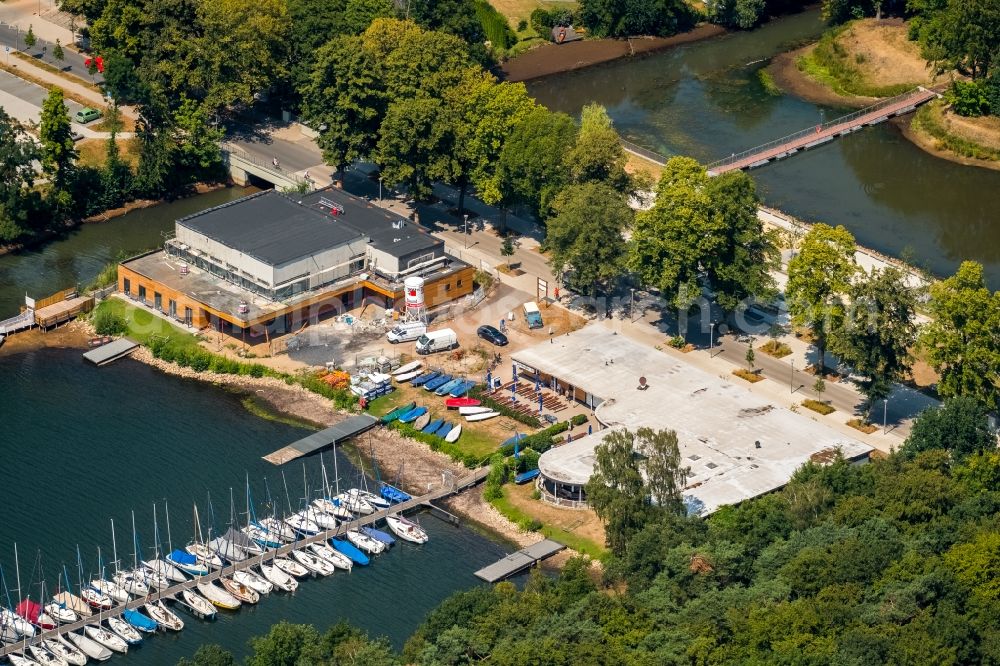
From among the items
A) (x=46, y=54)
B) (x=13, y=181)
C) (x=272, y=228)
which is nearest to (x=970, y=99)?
(x=272, y=228)

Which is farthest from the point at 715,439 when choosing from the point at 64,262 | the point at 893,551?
the point at 64,262

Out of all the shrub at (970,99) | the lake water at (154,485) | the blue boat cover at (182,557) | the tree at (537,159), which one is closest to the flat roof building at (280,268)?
the lake water at (154,485)

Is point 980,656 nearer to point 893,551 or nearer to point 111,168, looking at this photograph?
point 893,551

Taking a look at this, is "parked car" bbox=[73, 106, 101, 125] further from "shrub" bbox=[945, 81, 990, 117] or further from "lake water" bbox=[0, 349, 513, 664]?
"shrub" bbox=[945, 81, 990, 117]

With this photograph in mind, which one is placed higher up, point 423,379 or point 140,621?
point 423,379

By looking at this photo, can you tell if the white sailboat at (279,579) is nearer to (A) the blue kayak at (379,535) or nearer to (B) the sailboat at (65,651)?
(A) the blue kayak at (379,535)

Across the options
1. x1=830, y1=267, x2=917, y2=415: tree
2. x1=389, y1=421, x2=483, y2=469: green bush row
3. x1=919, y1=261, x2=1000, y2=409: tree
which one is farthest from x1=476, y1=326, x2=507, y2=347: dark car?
x1=919, y1=261, x2=1000, y2=409: tree

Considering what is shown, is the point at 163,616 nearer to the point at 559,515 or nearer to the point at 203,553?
the point at 203,553
